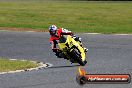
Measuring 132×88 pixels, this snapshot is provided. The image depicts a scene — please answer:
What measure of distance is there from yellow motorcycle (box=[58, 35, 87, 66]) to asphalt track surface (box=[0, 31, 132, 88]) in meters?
2.07

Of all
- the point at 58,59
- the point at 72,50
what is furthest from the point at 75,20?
the point at 72,50

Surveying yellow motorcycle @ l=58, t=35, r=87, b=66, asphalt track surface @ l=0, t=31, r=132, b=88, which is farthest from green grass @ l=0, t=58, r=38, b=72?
yellow motorcycle @ l=58, t=35, r=87, b=66

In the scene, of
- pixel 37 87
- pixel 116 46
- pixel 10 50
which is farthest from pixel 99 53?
pixel 37 87

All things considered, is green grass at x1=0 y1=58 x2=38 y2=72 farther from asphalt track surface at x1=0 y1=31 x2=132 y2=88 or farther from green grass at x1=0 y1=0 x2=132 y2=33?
green grass at x1=0 y1=0 x2=132 y2=33

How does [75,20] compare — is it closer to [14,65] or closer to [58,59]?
[58,59]

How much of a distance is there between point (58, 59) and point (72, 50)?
10.6 m

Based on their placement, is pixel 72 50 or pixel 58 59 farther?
pixel 58 59

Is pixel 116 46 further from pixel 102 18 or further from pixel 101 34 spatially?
pixel 102 18

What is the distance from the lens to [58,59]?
62.6 ft

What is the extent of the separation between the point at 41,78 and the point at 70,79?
33.0 inches

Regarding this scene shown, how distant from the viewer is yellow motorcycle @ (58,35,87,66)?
8422 millimetres

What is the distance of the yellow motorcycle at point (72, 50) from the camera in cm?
842

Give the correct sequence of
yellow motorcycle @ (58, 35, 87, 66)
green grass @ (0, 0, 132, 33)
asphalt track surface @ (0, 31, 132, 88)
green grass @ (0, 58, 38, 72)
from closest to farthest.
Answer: yellow motorcycle @ (58, 35, 87, 66) → asphalt track surface @ (0, 31, 132, 88) → green grass @ (0, 58, 38, 72) → green grass @ (0, 0, 132, 33)

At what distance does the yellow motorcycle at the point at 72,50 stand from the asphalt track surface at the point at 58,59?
207 centimetres
